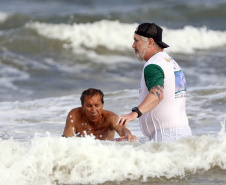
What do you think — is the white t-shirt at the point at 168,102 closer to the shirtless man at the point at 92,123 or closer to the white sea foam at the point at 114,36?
the shirtless man at the point at 92,123

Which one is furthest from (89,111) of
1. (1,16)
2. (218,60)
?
(1,16)

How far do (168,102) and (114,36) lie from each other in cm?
1407

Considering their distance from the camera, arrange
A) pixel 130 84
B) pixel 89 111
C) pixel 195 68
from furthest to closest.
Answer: pixel 195 68 < pixel 130 84 < pixel 89 111

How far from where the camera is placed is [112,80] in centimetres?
1412

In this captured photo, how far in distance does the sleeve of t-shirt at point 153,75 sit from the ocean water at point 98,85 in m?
0.64

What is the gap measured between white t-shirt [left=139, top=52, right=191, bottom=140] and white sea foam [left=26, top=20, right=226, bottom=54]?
12.5 metres

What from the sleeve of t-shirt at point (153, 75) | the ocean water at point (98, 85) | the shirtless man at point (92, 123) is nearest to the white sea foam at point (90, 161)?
the ocean water at point (98, 85)

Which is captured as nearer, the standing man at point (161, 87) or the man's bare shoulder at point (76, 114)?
the standing man at point (161, 87)

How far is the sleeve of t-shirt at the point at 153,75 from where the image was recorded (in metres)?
5.02

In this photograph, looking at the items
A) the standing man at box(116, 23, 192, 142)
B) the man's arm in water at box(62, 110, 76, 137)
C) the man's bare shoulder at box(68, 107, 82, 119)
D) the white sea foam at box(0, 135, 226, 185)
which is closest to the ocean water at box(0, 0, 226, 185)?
the white sea foam at box(0, 135, 226, 185)

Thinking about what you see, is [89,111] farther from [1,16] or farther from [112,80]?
[1,16]

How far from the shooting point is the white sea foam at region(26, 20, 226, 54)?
18.5 metres

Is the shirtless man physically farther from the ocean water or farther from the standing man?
the standing man

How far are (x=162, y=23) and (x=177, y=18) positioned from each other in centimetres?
69
